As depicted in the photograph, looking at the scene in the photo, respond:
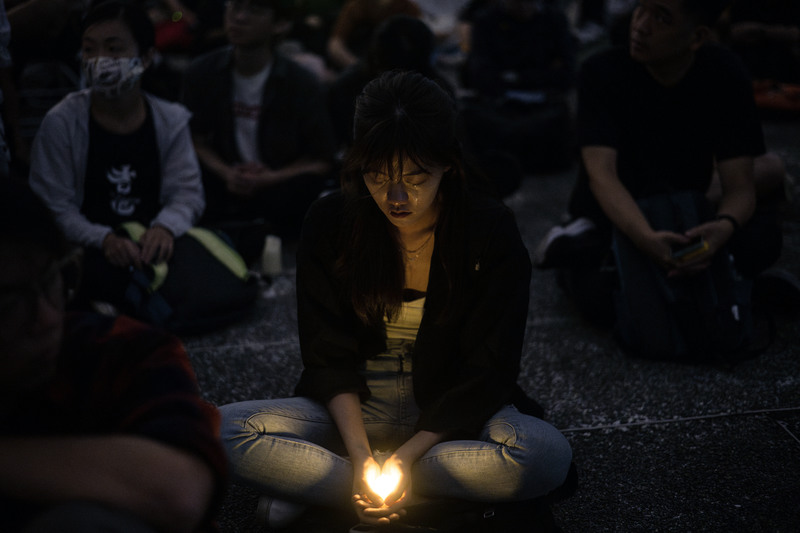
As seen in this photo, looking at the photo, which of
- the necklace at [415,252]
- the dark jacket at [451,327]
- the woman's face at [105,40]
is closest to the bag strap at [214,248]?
the woman's face at [105,40]

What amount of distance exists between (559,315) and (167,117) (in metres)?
1.84

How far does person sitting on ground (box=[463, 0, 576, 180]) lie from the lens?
4.91 metres

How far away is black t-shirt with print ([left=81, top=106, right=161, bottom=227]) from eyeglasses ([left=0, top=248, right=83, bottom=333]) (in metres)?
1.97

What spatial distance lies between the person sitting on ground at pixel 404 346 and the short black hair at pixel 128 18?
149 centimetres

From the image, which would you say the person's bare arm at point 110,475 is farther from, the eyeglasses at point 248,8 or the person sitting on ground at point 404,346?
the eyeglasses at point 248,8

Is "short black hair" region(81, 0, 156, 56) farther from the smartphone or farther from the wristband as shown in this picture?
the wristband

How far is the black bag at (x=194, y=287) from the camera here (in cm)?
287

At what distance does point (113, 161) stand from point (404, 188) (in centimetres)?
166

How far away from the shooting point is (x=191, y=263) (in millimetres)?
2992

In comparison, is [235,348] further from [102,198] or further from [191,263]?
[102,198]


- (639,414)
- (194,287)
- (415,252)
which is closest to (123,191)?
(194,287)

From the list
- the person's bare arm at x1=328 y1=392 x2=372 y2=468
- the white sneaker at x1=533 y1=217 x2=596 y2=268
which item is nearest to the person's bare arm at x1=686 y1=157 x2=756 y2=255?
the white sneaker at x1=533 y1=217 x2=596 y2=268

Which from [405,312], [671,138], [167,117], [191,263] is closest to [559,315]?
[671,138]

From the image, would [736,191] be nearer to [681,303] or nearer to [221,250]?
[681,303]
